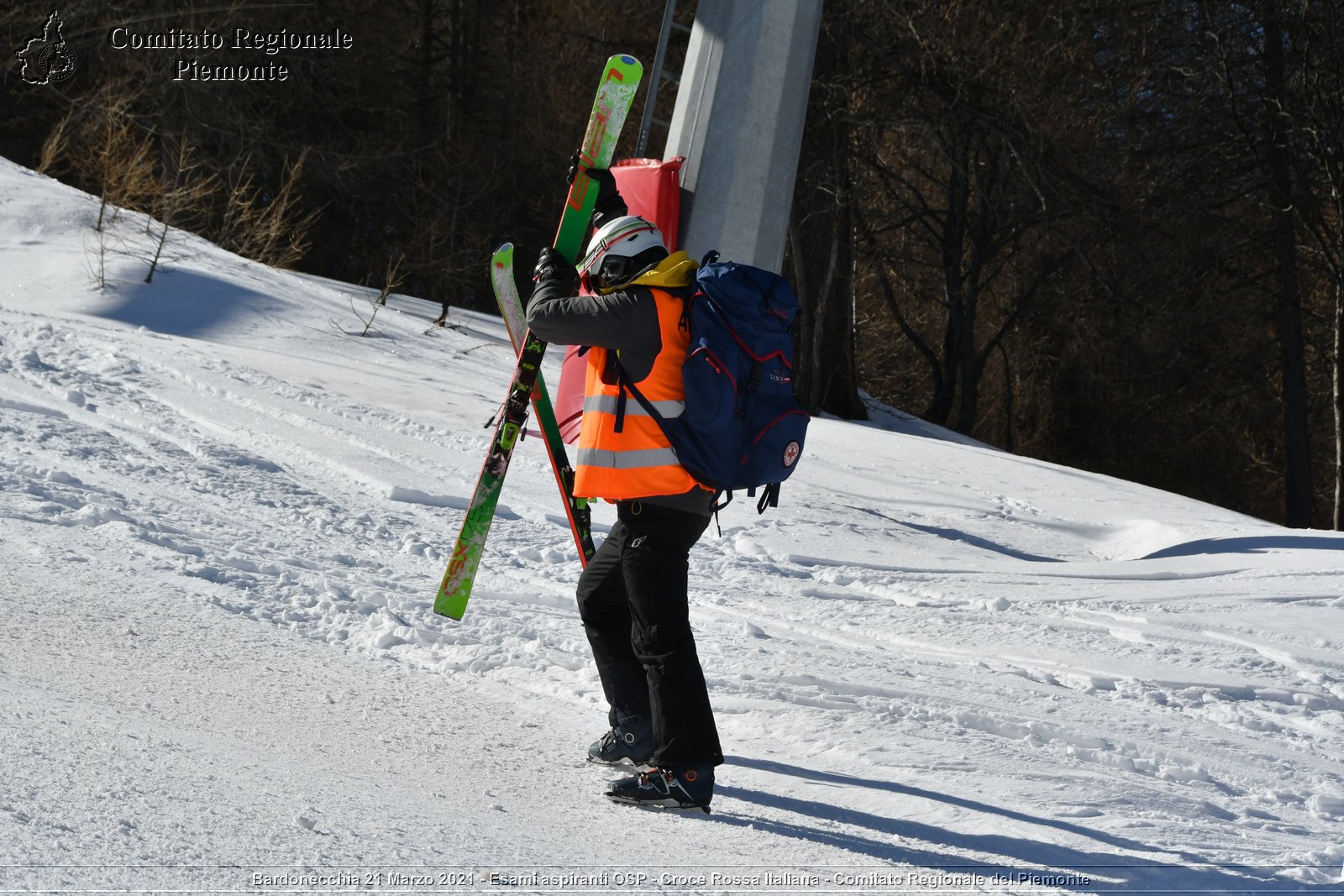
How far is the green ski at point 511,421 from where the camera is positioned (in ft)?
13.9

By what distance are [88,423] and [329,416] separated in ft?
5.24

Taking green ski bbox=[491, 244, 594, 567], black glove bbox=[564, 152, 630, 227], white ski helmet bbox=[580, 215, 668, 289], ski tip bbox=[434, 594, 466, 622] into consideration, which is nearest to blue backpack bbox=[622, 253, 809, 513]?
white ski helmet bbox=[580, 215, 668, 289]

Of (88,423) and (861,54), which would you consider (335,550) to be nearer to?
(88,423)

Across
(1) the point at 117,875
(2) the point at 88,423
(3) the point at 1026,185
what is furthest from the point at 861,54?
(1) the point at 117,875

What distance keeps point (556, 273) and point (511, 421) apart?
2.83 ft

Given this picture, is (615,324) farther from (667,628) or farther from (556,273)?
(667,628)

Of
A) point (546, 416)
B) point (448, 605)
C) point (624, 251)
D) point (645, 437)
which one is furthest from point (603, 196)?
point (448, 605)

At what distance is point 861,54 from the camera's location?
1370 cm

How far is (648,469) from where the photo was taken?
332cm

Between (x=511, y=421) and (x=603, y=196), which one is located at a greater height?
(x=603, y=196)

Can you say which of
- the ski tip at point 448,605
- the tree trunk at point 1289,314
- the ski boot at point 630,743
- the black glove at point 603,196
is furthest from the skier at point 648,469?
the tree trunk at point 1289,314

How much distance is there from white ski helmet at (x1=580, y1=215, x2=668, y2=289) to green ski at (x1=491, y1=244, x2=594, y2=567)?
0.84 m

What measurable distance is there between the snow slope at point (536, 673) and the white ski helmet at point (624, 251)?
1459 mm

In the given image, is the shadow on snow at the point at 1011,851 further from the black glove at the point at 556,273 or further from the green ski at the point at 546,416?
the black glove at the point at 556,273
